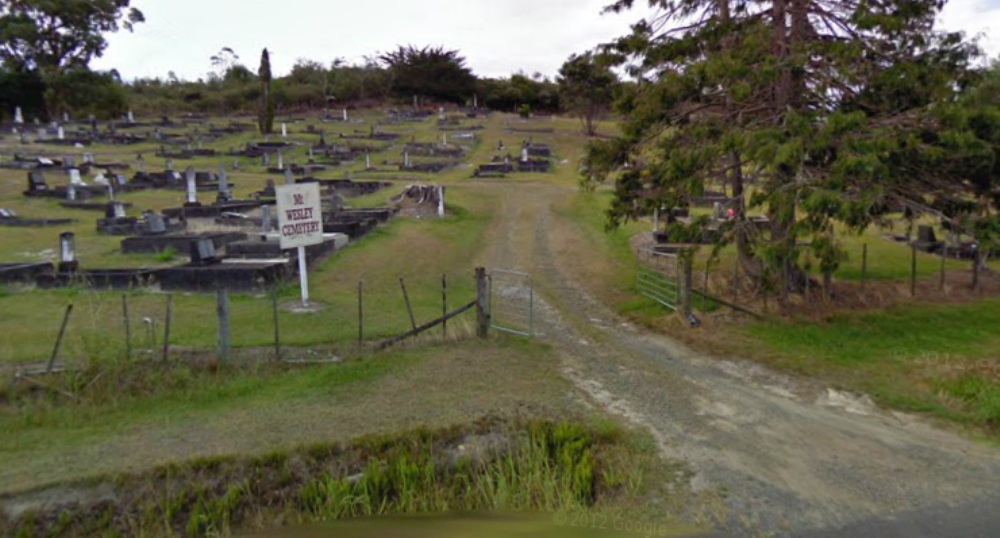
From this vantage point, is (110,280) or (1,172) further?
(1,172)

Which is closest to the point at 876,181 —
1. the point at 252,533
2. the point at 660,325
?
the point at 660,325

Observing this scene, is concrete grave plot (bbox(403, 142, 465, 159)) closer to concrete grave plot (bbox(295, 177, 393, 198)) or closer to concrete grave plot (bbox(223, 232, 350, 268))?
concrete grave plot (bbox(295, 177, 393, 198))

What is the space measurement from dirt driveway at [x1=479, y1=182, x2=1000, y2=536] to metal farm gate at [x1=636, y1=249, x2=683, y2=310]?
5.64 feet

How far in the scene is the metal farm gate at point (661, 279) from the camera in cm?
1377

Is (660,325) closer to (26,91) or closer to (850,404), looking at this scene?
(850,404)

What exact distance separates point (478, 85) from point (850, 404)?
7531cm

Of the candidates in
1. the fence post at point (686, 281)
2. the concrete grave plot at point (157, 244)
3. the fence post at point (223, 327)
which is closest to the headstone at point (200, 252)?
the concrete grave plot at point (157, 244)

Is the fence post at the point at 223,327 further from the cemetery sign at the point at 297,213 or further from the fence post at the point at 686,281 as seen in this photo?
the fence post at the point at 686,281

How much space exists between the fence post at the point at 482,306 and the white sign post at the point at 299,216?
3959 millimetres

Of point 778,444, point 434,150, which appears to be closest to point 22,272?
point 778,444

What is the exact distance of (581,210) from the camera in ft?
93.2

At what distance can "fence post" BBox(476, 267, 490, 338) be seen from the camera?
1109 centimetres

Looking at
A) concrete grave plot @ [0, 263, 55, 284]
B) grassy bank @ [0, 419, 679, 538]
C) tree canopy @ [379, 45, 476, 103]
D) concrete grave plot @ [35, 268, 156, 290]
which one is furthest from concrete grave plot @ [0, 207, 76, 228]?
tree canopy @ [379, 45, 476, 103]

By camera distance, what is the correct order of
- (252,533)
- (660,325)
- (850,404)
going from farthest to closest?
(660,325), (850,404), (252,533)
